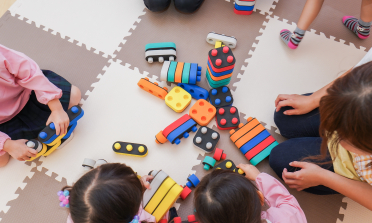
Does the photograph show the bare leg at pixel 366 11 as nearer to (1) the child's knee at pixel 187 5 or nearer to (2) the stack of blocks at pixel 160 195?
(1) the child's knee at pixel 187 5

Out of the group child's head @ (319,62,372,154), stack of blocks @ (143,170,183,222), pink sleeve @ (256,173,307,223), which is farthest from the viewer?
stack of blocks @ (143,170,183,222)

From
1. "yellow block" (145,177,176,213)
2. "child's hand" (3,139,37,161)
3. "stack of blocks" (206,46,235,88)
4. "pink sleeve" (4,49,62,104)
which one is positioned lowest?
"child's hand" (3,139,37,161)

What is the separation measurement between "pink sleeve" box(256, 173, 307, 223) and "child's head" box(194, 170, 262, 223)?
148 mm

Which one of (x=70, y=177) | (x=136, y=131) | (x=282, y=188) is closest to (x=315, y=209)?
(x=282, y=188)

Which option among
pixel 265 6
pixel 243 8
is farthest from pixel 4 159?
pixel 265 6

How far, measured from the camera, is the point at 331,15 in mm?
1297

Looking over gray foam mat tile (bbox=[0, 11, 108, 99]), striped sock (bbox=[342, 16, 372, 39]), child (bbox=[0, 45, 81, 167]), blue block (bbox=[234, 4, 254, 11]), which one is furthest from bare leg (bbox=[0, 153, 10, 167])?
striped sock (bbox=[342, 16, 372, 39])

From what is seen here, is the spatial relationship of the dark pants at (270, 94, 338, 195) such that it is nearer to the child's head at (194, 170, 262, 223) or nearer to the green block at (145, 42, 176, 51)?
the child's head at (194, 170, 262, 223)

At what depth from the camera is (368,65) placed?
60cm

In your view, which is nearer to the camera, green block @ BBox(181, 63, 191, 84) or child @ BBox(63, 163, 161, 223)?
child @ BBox(63, 163, 161, 223)

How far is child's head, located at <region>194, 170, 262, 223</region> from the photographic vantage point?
67 centimetres

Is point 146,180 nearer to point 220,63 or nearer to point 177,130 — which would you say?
point 177,130

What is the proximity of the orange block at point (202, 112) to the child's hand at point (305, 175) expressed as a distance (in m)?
0.36

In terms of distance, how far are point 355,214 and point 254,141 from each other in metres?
0.47
